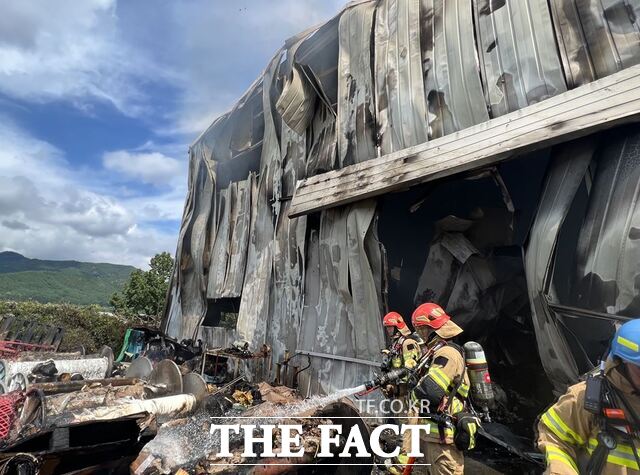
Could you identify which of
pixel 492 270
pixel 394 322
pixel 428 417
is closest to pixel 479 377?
pixel 428 417

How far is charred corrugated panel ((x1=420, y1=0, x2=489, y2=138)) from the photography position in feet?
17.2

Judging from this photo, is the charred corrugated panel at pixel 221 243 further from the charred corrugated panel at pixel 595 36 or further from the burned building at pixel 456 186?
the charred corrugated panel at pixel 595 36

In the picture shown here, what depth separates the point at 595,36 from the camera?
163 inches

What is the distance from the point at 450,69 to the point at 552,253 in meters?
3.05

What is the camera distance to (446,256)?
243 inches

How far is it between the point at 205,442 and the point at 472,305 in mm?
4203

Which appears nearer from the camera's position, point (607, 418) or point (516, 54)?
point (607, 418)

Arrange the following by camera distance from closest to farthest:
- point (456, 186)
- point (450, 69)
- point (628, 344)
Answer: point (628, 344), point (450, 69), point (456, 186)

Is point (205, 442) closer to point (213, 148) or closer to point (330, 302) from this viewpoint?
point (330, 302)

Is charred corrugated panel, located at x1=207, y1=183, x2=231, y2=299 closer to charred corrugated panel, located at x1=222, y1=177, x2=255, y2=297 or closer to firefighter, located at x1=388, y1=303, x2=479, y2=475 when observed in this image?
charred corrugated panel, located at x1=222, y1=177, x2=255, y2=297

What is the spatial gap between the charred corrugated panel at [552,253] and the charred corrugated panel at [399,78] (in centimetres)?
204

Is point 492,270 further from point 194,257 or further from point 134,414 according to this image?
point 194,257

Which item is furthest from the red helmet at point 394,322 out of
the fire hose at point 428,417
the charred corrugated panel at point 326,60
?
the charred corrugated panel at point 326,60

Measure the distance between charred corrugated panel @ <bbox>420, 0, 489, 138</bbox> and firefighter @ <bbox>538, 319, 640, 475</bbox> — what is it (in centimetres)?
395
